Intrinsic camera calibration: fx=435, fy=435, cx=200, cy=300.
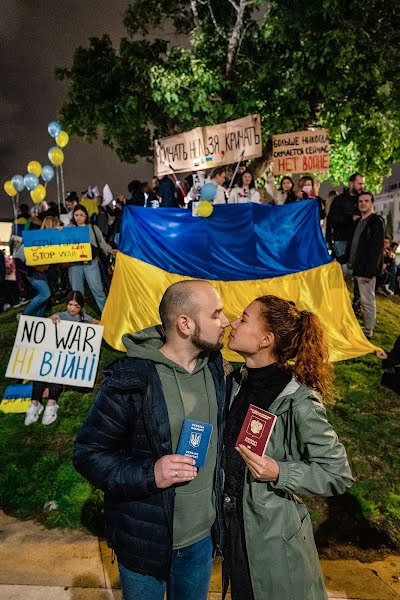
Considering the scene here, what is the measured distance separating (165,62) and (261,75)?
309 cm

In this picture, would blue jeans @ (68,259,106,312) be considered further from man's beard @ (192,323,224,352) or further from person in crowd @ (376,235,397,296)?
person in crowd @ (376,235,397,296)

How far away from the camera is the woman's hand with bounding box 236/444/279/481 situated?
1726 millimetres

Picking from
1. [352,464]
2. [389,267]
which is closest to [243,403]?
[352,464]

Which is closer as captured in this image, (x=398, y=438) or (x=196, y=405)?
(x=196, y=405)

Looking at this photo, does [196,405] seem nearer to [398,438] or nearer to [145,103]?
[398,438]

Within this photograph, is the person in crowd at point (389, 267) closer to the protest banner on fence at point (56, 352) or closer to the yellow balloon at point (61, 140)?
the protest banner on fence at point (56, 352)

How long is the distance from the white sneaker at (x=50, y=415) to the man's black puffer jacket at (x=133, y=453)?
3.89m

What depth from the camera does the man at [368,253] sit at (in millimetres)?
6887

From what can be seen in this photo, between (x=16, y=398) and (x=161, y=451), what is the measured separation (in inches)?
188

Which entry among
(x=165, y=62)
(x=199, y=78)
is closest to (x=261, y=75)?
(x=199, y=78)

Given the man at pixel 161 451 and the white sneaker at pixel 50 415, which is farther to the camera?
the white sneaker at pixel 50 415

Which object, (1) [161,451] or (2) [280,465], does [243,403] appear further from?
(1) [161,451]

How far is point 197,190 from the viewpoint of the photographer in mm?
8891

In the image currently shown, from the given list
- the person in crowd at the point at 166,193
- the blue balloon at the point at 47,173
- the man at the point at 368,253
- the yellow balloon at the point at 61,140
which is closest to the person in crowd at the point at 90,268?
the person in crowd at the point at 166,193
